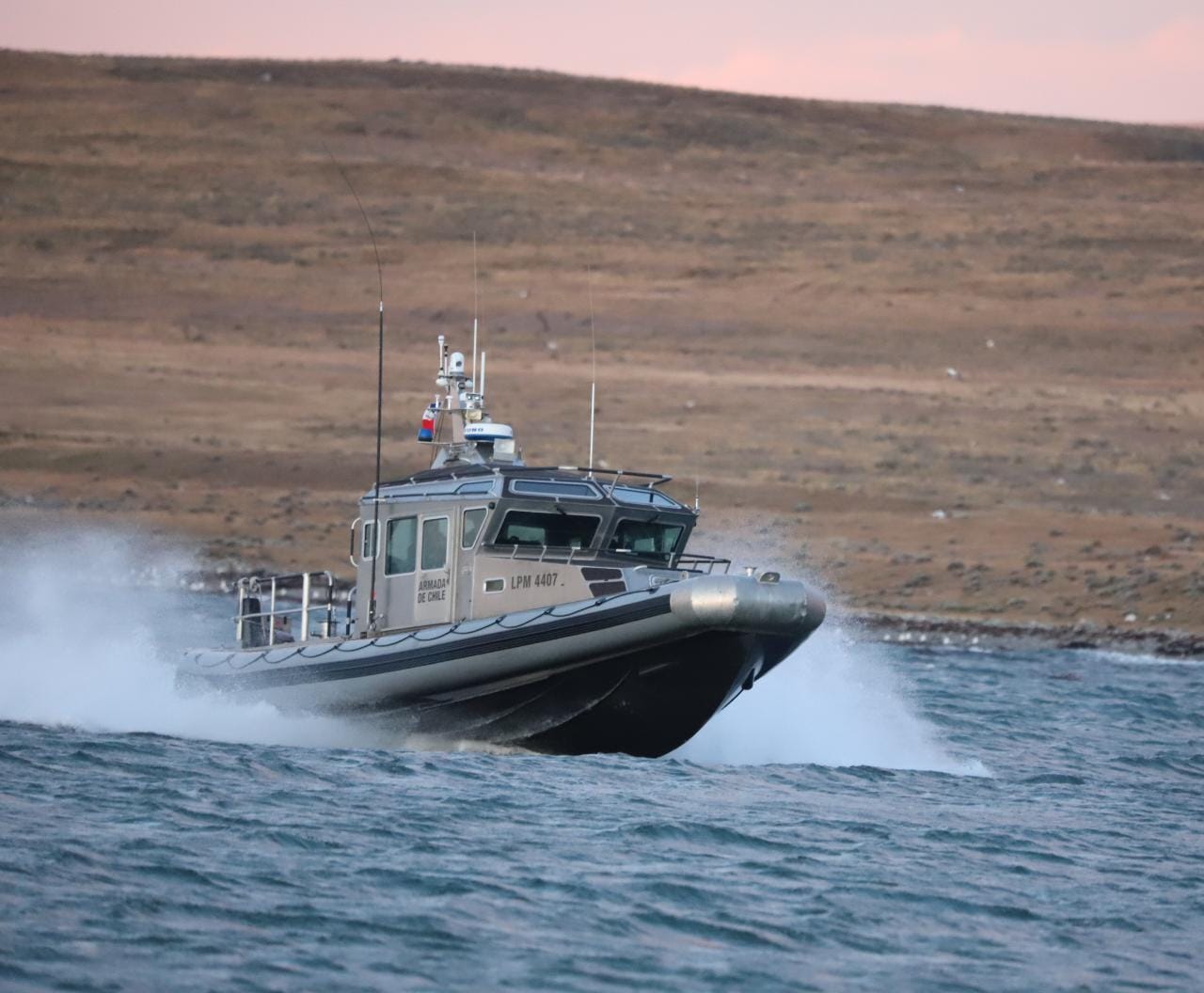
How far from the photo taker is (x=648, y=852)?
43.7 feet

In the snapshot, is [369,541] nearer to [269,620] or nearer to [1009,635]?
[269,620]

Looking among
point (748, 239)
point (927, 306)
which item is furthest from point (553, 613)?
point (748, 239)

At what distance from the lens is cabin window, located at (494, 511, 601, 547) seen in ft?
55.7

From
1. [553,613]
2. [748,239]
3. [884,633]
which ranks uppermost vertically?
[748,239]

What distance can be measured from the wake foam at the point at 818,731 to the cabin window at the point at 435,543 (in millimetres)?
2625

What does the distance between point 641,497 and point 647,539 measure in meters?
0.35

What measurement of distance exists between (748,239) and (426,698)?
145 ft

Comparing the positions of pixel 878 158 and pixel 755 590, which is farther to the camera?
pixel 878 158

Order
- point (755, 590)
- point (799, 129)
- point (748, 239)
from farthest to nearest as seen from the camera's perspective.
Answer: point (799, 129)
point (748, 239)
point (755, 590)

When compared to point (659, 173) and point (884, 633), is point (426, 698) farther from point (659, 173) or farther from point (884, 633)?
point (659, 173)

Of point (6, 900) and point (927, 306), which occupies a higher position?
point (927, 306)

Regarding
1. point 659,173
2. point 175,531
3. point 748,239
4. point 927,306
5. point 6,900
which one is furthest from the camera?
point 659,173

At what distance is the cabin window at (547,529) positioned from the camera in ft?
55.7

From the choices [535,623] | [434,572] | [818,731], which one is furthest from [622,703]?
[818,731]
